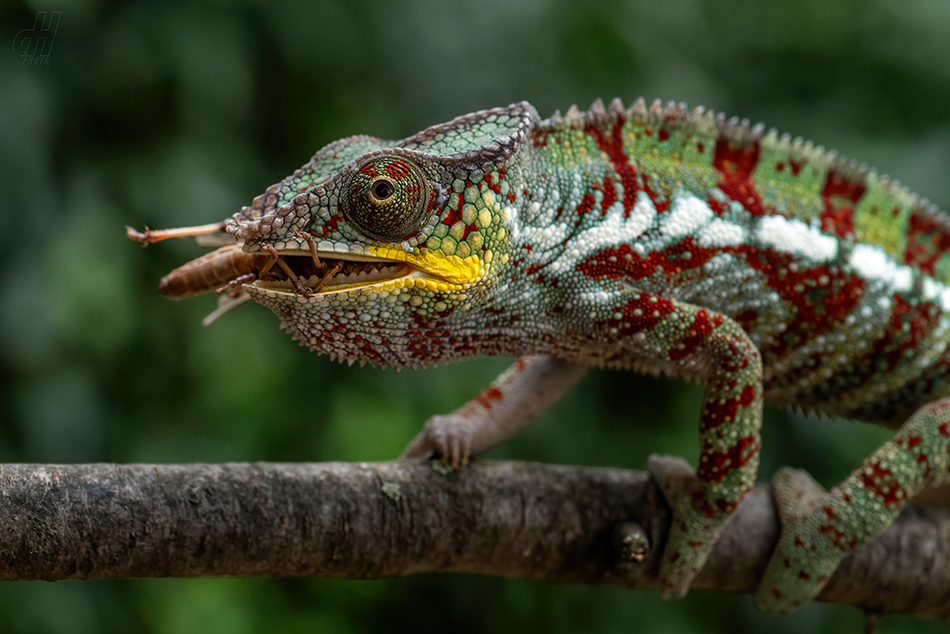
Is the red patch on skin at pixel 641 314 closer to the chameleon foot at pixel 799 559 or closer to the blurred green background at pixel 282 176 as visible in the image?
the chameleon foot at pixel 799 559

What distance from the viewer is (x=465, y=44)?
9.52ft

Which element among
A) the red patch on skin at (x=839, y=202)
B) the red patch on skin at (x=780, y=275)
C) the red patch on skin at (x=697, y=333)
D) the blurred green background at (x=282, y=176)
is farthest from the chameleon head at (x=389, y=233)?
the blurred green background at (x=282, y=176)

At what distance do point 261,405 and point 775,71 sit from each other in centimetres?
251

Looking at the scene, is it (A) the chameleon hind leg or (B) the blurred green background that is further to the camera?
(B) the blurred green background

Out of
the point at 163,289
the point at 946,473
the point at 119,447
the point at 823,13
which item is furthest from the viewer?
the point at 823,13

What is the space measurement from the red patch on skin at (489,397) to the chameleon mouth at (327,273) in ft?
2.30

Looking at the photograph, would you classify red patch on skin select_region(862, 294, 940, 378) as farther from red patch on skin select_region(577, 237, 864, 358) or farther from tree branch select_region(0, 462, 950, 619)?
tree branch select_region(0, 462, 950, 619)

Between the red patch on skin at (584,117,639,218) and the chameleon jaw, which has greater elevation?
the red patch on skin at (584,117,639,218)

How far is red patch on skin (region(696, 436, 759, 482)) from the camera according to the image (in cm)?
178

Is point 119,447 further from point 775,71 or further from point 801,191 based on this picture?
point 775,71

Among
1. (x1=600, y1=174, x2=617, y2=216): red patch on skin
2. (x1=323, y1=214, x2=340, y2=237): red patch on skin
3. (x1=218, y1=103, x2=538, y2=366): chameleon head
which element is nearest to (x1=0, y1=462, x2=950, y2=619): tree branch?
(x1=218, y1=103, x2=538, y2=366): chameleon head

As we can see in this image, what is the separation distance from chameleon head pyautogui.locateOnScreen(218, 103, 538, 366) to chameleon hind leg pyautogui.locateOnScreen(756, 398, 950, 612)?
100 cm

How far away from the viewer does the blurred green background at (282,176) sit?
8.14 feet

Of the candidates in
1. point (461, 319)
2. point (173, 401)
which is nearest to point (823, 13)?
point (461, 319)
